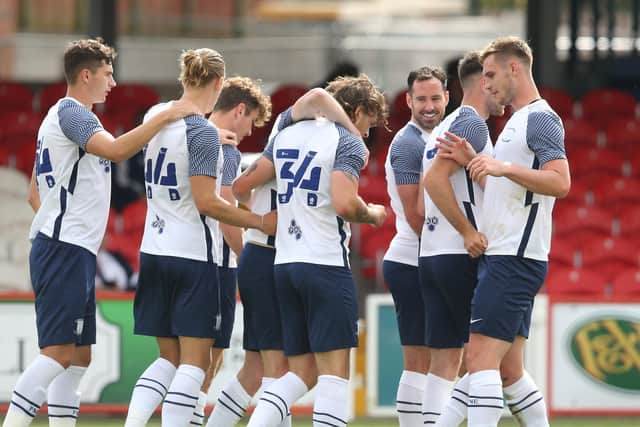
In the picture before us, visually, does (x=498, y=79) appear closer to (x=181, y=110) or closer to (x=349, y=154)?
(x=349, y=154)

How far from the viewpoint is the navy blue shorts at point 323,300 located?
20.6 ft

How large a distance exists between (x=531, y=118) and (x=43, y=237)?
241cm

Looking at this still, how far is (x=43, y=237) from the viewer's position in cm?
663

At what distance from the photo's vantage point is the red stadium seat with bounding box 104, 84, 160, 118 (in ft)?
43.4

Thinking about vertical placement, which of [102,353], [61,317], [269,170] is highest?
[269,170]

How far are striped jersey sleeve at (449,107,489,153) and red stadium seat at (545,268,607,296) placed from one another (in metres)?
4.04

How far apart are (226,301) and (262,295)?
0.23m

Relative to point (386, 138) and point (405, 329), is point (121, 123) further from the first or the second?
point (405, 329)

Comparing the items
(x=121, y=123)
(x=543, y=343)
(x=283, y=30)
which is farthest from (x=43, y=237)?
(x=283, y=30)

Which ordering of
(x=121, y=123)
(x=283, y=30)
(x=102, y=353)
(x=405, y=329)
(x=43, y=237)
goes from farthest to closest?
(x=283, y=30) → (x=121, y=123) → (x=102, y=353) → (x=405, y=329) → (x=43, y=237)

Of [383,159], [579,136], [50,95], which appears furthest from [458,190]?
[50,95]

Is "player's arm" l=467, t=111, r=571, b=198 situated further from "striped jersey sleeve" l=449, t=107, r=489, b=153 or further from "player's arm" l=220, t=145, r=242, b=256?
"player's arm" l=220, t=145, r=242, b=256

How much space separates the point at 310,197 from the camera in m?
6.34

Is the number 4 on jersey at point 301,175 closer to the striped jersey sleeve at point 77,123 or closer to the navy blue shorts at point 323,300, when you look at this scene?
the navy blue shorts at point 323,300
